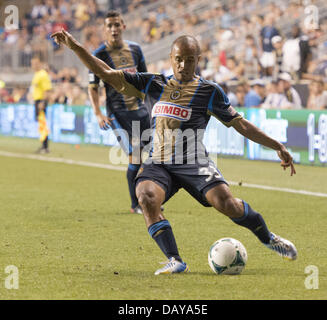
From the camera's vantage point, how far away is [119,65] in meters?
9.20

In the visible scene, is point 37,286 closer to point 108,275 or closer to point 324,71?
point 108,275

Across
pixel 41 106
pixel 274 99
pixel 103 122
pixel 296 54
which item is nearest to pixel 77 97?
pixel 41 106

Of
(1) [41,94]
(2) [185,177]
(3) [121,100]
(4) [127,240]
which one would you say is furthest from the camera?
(1) [41,94]

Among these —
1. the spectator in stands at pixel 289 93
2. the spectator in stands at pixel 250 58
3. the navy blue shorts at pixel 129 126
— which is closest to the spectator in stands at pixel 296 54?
the spectator in stands at pixel 289 93

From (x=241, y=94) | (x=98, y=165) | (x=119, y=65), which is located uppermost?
(x=241, y=94)

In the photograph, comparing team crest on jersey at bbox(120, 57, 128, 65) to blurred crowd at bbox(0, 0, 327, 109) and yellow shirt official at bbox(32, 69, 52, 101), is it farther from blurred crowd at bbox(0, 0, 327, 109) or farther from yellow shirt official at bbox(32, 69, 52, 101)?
yellow shirt official at bbox(32, 69, 52, 101)

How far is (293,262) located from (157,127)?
1.59 metres

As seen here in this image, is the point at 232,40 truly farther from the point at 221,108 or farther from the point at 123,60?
the point at 221,108

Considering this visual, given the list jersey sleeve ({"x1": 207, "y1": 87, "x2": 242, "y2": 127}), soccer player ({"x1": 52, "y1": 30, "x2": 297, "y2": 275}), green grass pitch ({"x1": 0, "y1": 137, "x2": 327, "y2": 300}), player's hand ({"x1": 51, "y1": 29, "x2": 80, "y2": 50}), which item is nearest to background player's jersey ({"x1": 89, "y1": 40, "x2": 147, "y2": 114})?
green grass pitch ({"x1": 0, "y1": 137, "x2": 327, "y2": 300})

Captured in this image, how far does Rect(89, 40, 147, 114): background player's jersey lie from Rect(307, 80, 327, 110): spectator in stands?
6495 millimetres

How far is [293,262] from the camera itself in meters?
6.33

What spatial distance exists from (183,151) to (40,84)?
1217 cm

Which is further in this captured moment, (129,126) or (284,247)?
(129,126)
